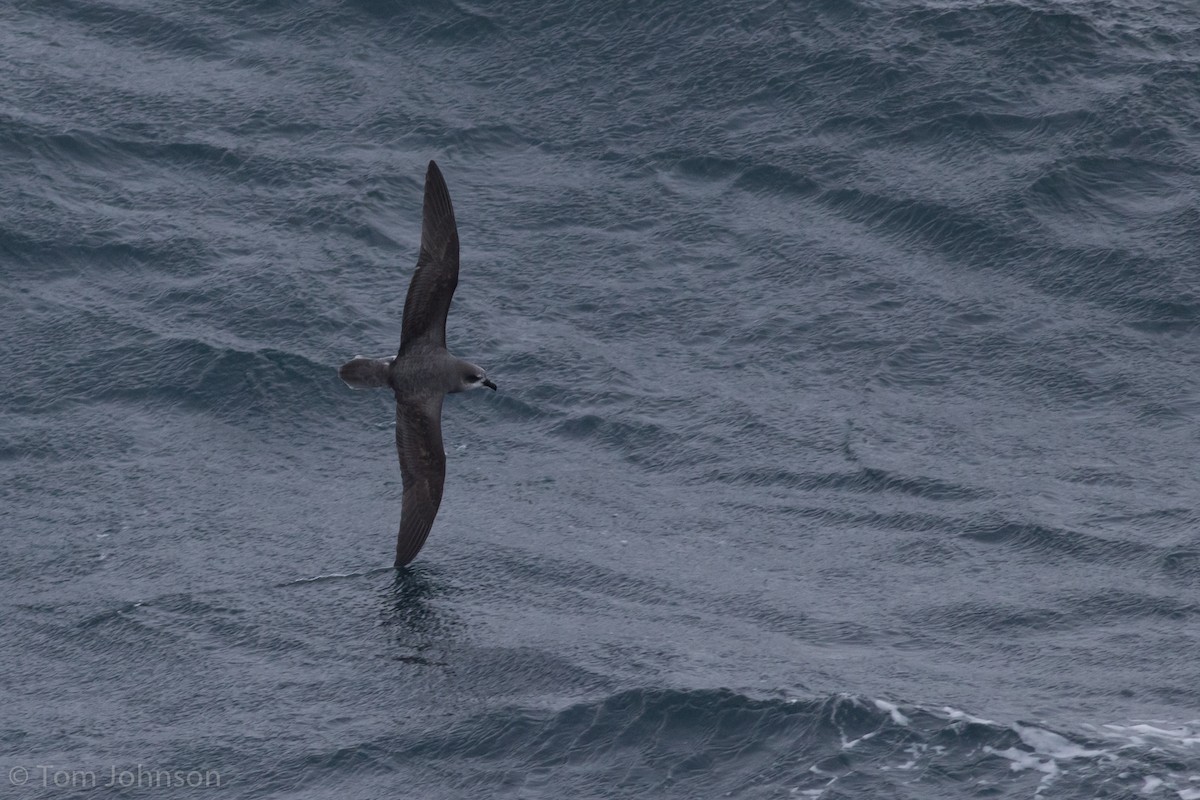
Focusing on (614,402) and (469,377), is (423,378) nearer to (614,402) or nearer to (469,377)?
(469,377)

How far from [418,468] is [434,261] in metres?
2.45

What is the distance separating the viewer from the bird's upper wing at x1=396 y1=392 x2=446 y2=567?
20.7 m

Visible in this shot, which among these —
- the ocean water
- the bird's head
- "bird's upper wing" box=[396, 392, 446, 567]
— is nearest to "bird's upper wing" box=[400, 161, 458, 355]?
the bird's head

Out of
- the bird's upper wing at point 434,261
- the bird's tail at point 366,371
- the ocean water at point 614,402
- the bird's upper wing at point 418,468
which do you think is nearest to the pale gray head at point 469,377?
the bird's upper wing at point 418,468

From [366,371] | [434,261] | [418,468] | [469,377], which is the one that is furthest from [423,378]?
[434,261]

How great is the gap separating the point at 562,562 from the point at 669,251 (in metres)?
7.02

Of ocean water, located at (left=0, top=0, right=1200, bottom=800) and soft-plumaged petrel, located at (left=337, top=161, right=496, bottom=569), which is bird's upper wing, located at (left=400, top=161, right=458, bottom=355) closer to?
soft-plumaged petrel, located at (left=337, top=161, right=496, bottom=569)

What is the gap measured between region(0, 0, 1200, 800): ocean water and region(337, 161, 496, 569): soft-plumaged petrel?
34.8 inches

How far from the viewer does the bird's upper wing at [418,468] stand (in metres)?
20.7

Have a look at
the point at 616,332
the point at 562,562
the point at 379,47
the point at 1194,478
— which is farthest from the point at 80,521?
the point at 1194,478

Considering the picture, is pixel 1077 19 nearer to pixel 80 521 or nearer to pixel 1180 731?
pixel 1180 731

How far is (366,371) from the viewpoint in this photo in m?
20.8

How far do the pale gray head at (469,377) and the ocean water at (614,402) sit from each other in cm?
221

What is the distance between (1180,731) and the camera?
17.6 metres
